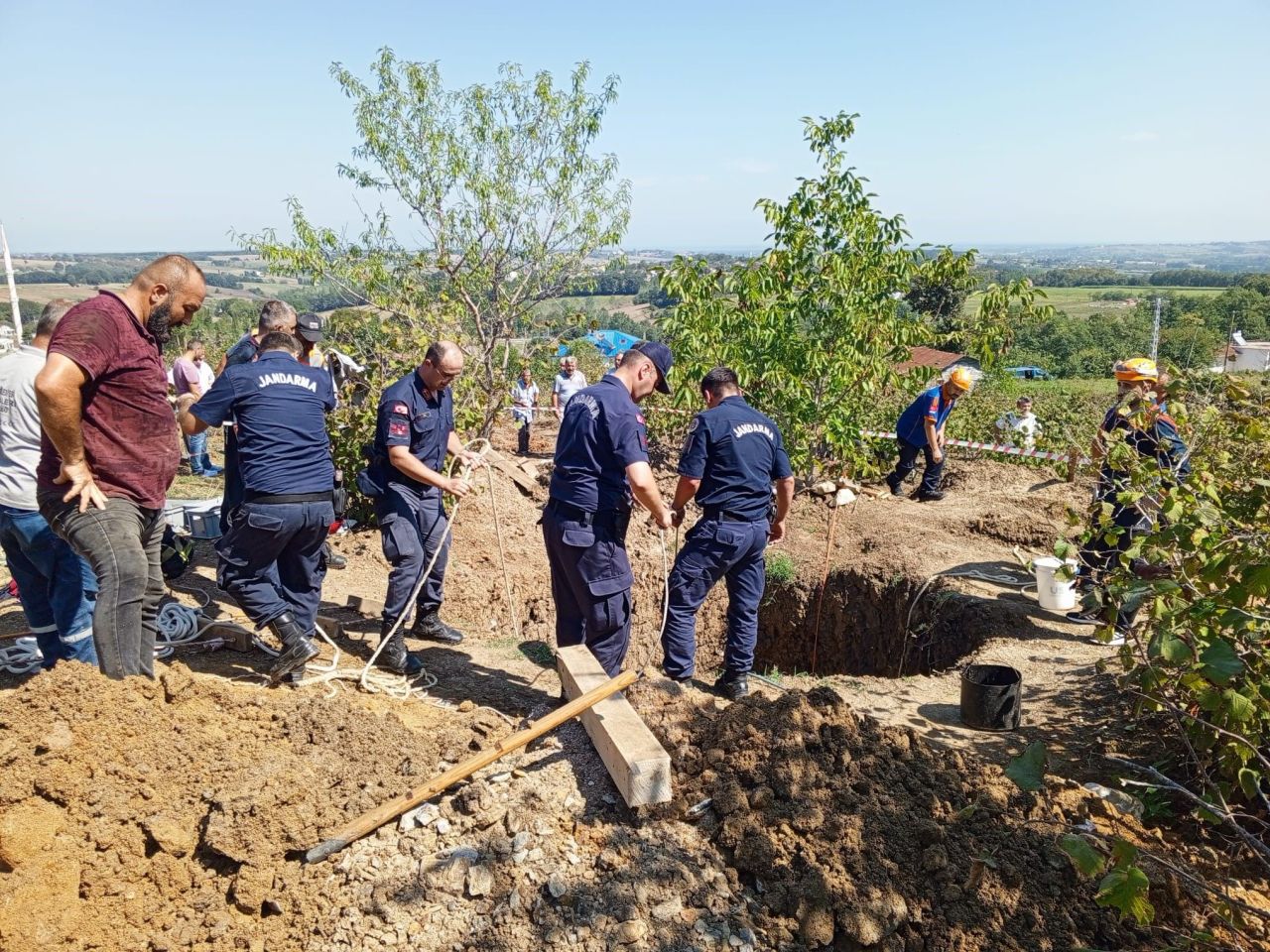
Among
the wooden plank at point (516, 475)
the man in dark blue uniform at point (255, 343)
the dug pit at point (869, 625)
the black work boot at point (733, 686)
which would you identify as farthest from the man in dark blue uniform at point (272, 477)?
the wooden plank at point (516, 475)

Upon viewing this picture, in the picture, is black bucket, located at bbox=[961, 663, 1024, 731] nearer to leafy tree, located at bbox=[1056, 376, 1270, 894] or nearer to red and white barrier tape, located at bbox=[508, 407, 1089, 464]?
leafy tree, located at bbox=[1056, 376, 1270, 894]

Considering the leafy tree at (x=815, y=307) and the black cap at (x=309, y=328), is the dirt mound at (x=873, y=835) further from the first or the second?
the leafy tree at (x=815, y=307)

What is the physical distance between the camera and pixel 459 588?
6777 millimetres

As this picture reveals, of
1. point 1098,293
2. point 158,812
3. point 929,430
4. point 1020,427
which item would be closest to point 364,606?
point 158,812

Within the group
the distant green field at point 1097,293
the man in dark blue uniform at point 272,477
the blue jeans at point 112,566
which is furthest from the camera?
the distant green field at point 1097,293

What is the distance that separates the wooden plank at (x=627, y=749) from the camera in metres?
3.01

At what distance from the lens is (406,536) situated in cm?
482

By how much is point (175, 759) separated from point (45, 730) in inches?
17.1

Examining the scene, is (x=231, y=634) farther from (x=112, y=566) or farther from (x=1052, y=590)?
(x=1052, y=590)

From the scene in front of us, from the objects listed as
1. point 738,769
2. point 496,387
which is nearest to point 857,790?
point 738,769

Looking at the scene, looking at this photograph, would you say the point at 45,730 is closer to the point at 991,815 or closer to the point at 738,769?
the point at 738,769

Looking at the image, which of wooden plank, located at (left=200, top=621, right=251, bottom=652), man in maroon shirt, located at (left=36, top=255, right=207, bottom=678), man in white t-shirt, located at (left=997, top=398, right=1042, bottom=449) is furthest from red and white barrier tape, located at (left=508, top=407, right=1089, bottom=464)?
man in maroon shirt, located at (left=36, top=255, right=207, bottom=678)

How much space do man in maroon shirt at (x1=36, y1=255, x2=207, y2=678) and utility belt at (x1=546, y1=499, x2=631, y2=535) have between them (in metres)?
1.72

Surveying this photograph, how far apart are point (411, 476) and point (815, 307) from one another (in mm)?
5460
